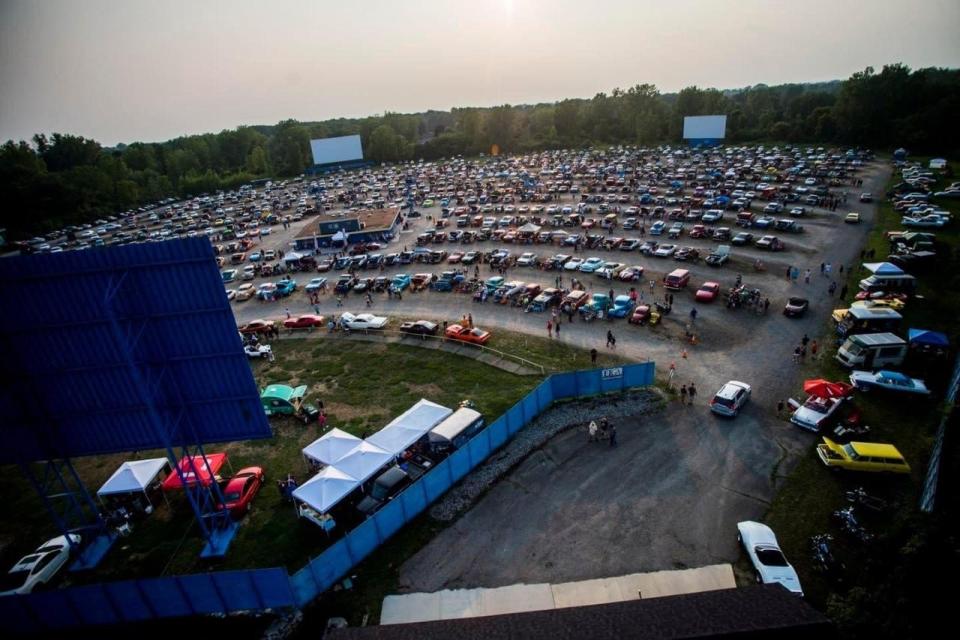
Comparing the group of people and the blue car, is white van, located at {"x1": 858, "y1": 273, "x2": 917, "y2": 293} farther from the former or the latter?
the group of people

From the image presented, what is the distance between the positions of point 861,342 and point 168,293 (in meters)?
34.8

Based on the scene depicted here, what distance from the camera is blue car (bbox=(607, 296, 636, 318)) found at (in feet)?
124

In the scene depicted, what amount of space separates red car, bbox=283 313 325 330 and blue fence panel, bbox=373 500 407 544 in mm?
24523

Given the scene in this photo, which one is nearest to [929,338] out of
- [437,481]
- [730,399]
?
[730,399]

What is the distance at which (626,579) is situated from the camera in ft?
56.3

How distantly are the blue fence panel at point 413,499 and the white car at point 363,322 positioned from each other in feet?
66.1

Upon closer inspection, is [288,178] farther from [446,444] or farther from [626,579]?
[626,579]

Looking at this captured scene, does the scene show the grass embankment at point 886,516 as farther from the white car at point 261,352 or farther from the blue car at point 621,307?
the white car at point 261,352

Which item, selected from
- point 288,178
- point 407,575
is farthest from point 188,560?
point 288,178

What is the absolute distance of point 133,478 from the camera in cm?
2264

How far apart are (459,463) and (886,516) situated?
16.9 meters

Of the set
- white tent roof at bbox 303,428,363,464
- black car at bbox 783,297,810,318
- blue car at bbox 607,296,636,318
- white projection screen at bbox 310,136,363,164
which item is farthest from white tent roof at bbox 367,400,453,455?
white projection screen at bbox 310,136,363,164

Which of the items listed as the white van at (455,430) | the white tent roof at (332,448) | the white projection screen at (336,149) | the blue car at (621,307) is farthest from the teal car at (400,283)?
the white projection screen at (336,149)

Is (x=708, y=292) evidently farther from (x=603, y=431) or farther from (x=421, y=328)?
(x=421, y=328)
